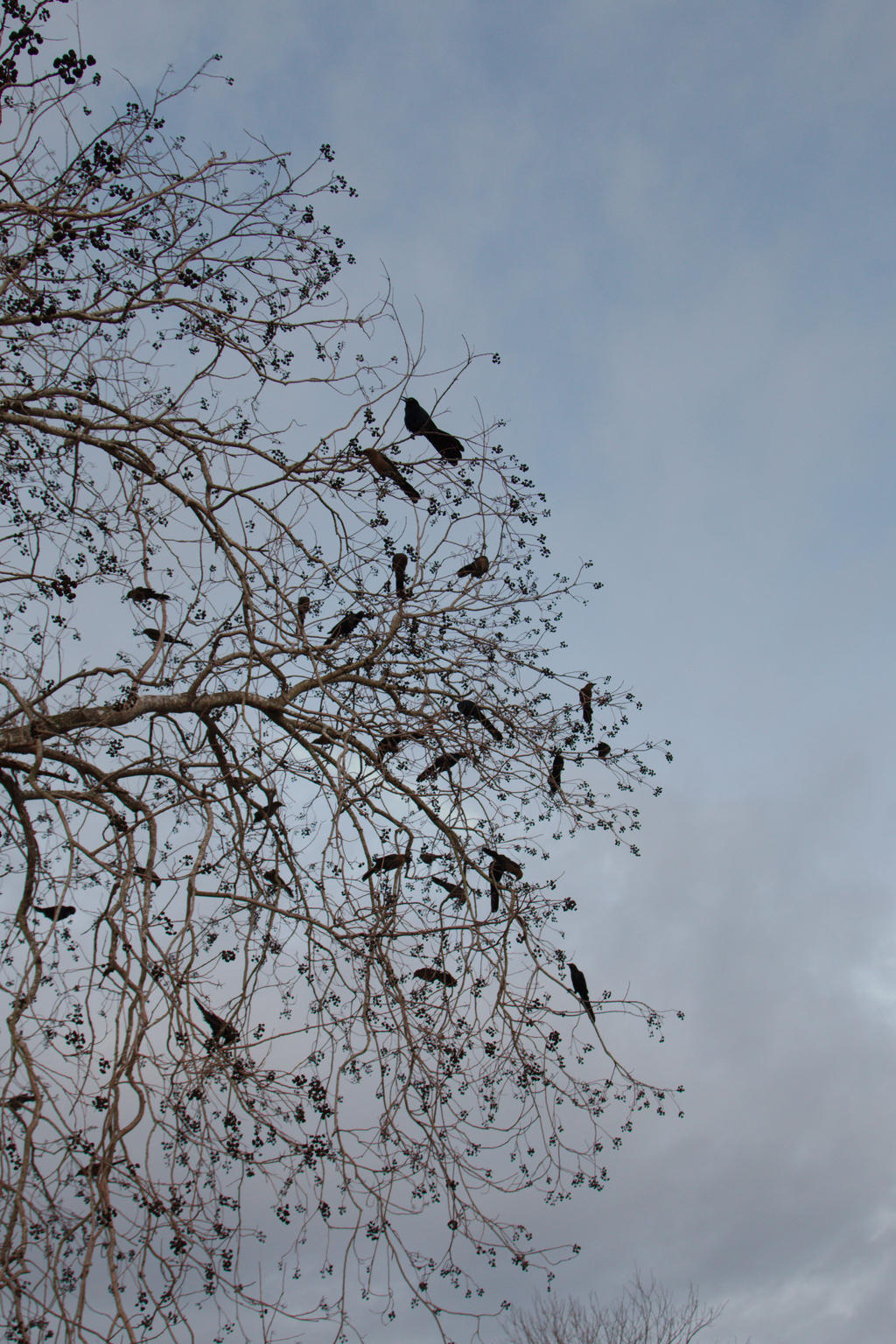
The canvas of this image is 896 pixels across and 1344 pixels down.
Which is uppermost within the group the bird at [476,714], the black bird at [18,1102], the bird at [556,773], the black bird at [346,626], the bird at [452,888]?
the black bird at [346,626]

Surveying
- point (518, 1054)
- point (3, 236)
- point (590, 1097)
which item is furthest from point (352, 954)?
point (3, 236)

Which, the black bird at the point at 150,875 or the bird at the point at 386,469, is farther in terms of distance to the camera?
the bird at the point at 386,469

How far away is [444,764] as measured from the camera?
5.58 metres

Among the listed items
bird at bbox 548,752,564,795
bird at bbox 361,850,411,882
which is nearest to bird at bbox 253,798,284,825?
bird at bbox 361,850,411,882

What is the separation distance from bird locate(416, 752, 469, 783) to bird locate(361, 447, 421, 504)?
1.37 m

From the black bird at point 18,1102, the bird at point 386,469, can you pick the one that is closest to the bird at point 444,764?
the bird at point 386,469

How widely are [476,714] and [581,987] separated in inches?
57.8

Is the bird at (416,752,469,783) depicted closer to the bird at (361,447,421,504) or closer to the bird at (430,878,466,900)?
the bird at (430,878,466,900)

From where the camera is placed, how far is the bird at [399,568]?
5609mm

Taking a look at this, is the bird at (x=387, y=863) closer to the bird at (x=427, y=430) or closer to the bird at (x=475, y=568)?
the bird at (x=475, y=568)

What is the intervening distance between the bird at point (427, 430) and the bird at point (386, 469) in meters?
0.23

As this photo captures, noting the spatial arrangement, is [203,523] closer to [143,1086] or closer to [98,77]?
[98,77]

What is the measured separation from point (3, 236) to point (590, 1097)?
5.02 m

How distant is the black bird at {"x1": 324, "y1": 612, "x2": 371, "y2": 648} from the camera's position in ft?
18.2
